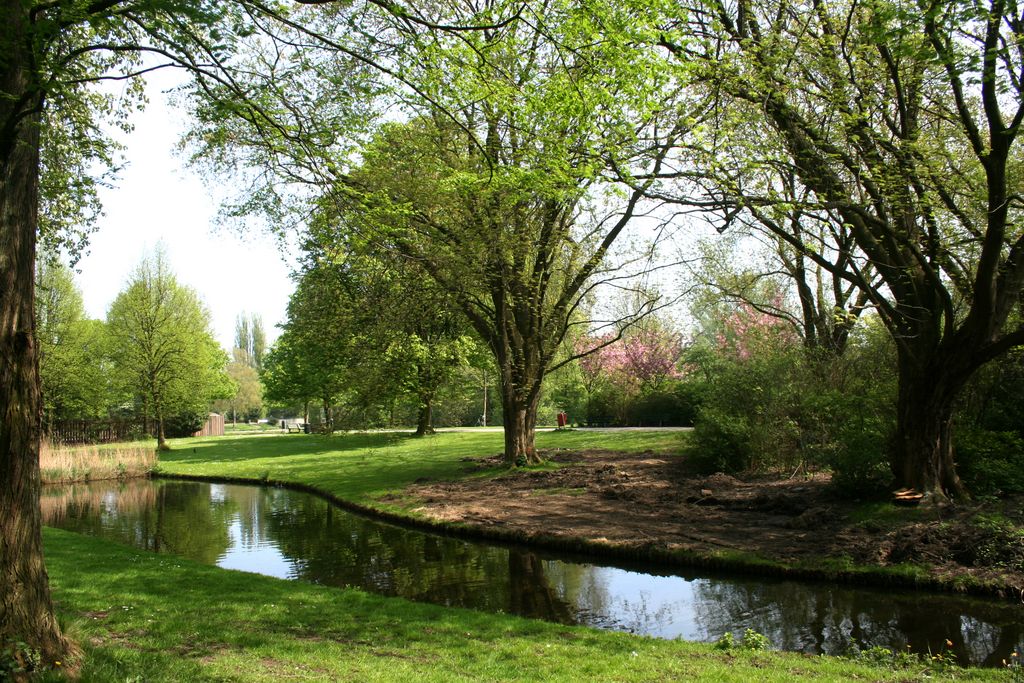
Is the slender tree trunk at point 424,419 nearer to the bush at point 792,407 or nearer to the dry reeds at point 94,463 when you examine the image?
the dry reeds at point 94,463

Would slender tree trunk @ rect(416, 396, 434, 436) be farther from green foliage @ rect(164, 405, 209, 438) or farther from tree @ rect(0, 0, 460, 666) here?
tree @ rect(0, 0, 460, 666)

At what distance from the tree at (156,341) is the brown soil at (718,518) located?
24255mm

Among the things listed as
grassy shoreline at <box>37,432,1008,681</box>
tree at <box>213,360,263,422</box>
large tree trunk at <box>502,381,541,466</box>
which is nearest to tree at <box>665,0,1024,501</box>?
grassy shoreline at <box>37,432,1008,681</box>

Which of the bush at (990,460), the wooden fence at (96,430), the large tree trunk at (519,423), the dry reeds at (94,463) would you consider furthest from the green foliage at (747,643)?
the wooden fence at (96,430)

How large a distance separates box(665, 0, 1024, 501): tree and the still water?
4.71 meters

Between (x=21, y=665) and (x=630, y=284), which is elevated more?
(x=630, y=284)

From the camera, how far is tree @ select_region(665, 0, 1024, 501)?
11.6m

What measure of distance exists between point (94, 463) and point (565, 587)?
2393cm

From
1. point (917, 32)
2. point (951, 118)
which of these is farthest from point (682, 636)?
point (951, 118)

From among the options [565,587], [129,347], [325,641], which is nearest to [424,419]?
[129,347]

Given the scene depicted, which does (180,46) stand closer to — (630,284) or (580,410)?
(630,284)

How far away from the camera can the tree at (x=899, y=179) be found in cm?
1161

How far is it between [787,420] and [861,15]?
9631mm

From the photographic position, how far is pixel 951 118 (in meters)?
14.2
